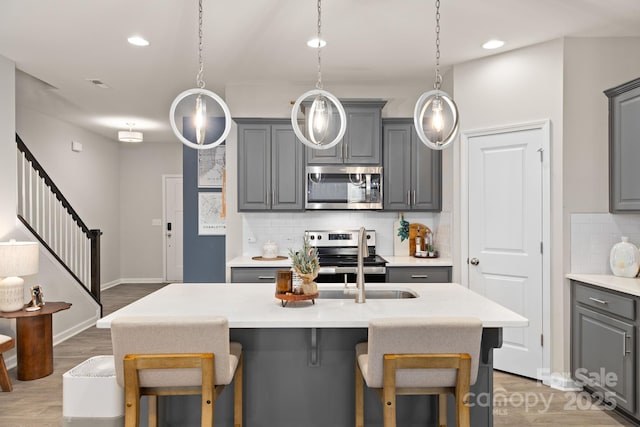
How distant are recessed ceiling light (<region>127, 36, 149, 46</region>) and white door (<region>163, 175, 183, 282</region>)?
4.96 m

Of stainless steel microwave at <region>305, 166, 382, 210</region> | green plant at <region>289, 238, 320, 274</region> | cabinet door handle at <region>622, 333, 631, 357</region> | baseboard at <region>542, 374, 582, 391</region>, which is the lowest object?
baseboard at <region>542, 374, 582, 391</region>

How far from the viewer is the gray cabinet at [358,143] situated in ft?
14.5

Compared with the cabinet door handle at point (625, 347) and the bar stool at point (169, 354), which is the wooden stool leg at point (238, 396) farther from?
the cabinet door handle at point (625, 347)

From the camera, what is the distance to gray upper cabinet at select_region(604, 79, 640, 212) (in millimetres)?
3137

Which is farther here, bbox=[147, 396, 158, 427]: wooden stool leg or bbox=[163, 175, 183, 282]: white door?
bbox=[163, 175, 183, 282]: white door

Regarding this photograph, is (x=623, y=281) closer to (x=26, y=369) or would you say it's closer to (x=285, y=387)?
(x=285, y=387)

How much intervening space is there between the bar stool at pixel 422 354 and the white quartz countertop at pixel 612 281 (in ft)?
5.10

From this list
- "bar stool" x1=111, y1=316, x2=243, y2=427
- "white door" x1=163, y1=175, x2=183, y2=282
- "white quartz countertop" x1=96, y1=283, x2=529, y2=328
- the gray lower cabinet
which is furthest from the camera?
"white door" x1=163, y1=175, x2=183, y2=282

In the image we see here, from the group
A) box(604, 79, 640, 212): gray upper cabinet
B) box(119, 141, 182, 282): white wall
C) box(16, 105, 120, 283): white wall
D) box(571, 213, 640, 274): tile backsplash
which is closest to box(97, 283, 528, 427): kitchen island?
box(571, 213, 640, 274): tile backsplash

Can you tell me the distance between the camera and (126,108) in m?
5.80

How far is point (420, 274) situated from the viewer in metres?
4.20

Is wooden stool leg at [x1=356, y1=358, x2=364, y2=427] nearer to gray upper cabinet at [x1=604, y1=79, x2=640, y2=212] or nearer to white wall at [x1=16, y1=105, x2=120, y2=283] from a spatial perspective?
gray upper cabinet at [x1=604, y1=79, x2=640, y2=212]

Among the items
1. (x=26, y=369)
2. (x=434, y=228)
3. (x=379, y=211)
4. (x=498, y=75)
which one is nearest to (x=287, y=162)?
(x=379, y=211)

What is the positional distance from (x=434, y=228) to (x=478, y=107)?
1383mm
